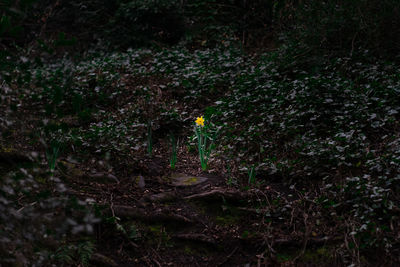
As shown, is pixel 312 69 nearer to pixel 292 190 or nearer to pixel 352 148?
pixel 352 148

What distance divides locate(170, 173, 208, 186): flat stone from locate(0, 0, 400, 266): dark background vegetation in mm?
671

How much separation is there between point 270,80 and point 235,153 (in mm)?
1771

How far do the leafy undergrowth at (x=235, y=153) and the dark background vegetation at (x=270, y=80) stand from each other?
0.8 inches

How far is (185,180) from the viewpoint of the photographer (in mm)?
4070

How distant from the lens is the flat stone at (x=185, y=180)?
3.99m

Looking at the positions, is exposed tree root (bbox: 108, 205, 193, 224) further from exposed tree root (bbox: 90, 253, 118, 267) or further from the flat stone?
the flat stone

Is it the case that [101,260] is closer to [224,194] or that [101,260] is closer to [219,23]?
[224,194]

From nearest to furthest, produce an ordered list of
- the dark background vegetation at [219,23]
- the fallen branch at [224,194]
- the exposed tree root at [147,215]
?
1. the exposed tree root at [147,215]
2. the fallen branch at [224,194]
3. the dark background vegetation at [219,23]

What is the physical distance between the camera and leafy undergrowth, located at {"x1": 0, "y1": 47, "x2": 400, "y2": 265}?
2.28 metres

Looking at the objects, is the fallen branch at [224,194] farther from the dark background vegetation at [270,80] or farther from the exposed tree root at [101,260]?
the exposed tree root at [101,260]

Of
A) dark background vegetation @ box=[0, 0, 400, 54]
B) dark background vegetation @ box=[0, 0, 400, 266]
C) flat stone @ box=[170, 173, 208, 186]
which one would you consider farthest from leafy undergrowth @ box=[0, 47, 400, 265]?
dark background vegetation @ box=[0, 0, 400, 54]

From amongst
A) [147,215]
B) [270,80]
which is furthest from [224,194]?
Result: [270,80]

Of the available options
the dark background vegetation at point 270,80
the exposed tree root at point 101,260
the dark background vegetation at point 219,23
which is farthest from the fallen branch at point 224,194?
the dark background vegetation at point 219,23

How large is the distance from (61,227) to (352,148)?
303 centimetres
